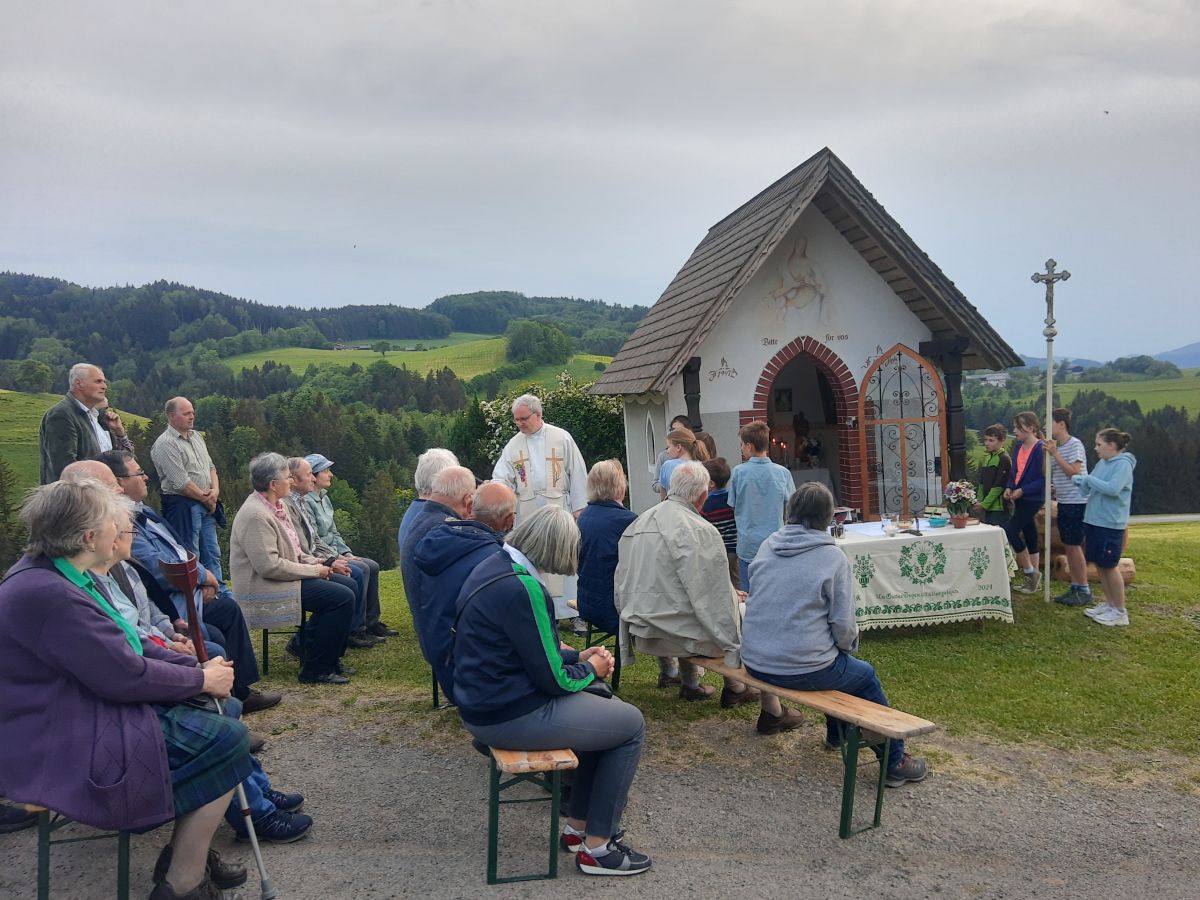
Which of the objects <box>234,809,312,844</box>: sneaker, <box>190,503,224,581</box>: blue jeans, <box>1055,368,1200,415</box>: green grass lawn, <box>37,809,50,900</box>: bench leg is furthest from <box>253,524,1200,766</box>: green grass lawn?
<box>1055,368,1200,415</box>: green grass lawn

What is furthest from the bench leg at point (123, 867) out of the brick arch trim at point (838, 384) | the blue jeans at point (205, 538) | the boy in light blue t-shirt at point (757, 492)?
the brick arch trim at point (838, 384)

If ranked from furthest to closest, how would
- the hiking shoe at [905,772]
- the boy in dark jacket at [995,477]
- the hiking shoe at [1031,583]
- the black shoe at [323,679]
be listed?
the hiking shoe at [1031,583] → the boy in dark jacket at [995,477] → the black shoe at [323,679] → the hiking shoe at [905,772]

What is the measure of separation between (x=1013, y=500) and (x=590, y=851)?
6.67m

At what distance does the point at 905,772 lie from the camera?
443 centimetres

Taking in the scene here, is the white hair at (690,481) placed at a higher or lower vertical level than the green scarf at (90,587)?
higher

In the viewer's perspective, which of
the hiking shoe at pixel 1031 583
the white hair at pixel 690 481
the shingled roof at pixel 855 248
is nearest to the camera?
the white hair at pixel 690 481

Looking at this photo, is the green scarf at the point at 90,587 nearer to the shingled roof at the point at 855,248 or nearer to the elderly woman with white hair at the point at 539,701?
the elderly woman with white hair at the point at 539,701

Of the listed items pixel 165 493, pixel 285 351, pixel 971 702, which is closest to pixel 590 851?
pixel 971 702

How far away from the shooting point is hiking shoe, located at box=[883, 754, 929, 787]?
174 inches

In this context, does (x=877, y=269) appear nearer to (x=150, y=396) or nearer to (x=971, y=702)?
(x=971, y=702)

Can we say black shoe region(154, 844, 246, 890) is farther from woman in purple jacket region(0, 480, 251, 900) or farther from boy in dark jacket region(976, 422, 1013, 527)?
boy in dark jacket region(976, 422, 1013, 527)

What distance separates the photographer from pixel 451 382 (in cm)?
4756

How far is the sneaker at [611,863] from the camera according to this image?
3.55 metres

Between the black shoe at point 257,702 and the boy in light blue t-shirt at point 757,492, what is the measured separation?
137 inches
